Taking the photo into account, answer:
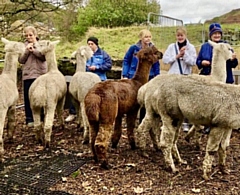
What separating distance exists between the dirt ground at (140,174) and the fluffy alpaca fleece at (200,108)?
197 millimetres

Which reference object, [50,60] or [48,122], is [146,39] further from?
[48,122]

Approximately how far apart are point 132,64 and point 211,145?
2.42m

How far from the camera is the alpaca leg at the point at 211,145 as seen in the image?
4.03 m

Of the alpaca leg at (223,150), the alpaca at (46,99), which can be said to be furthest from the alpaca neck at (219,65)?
the alpaca at (46,99)

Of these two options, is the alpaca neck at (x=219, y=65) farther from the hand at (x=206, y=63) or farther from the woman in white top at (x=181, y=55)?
the woman in white top at (x=181, y=55)

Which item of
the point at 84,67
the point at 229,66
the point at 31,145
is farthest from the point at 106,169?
the point at 229,66

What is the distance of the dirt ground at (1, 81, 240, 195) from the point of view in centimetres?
403

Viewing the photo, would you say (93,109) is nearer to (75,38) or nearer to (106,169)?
(106,169)

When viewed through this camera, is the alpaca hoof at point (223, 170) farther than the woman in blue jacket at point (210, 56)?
No

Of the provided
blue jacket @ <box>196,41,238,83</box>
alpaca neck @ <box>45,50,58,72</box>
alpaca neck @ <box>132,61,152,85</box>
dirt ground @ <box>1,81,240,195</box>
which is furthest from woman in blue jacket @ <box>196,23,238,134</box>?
alpaca neck @ <box>45,50,58,72</box>

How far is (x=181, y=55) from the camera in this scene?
581 centimetres

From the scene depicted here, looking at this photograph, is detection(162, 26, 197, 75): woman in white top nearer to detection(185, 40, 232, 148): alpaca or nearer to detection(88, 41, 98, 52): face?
detection(185, 40, 232, 148): alpaca

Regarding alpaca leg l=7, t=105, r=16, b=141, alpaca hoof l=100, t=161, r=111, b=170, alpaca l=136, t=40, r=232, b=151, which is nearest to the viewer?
alpaca hoof l=100, t=161, r=111, b=170

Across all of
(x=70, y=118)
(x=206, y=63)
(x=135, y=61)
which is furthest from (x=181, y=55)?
(x=70, y=118)
